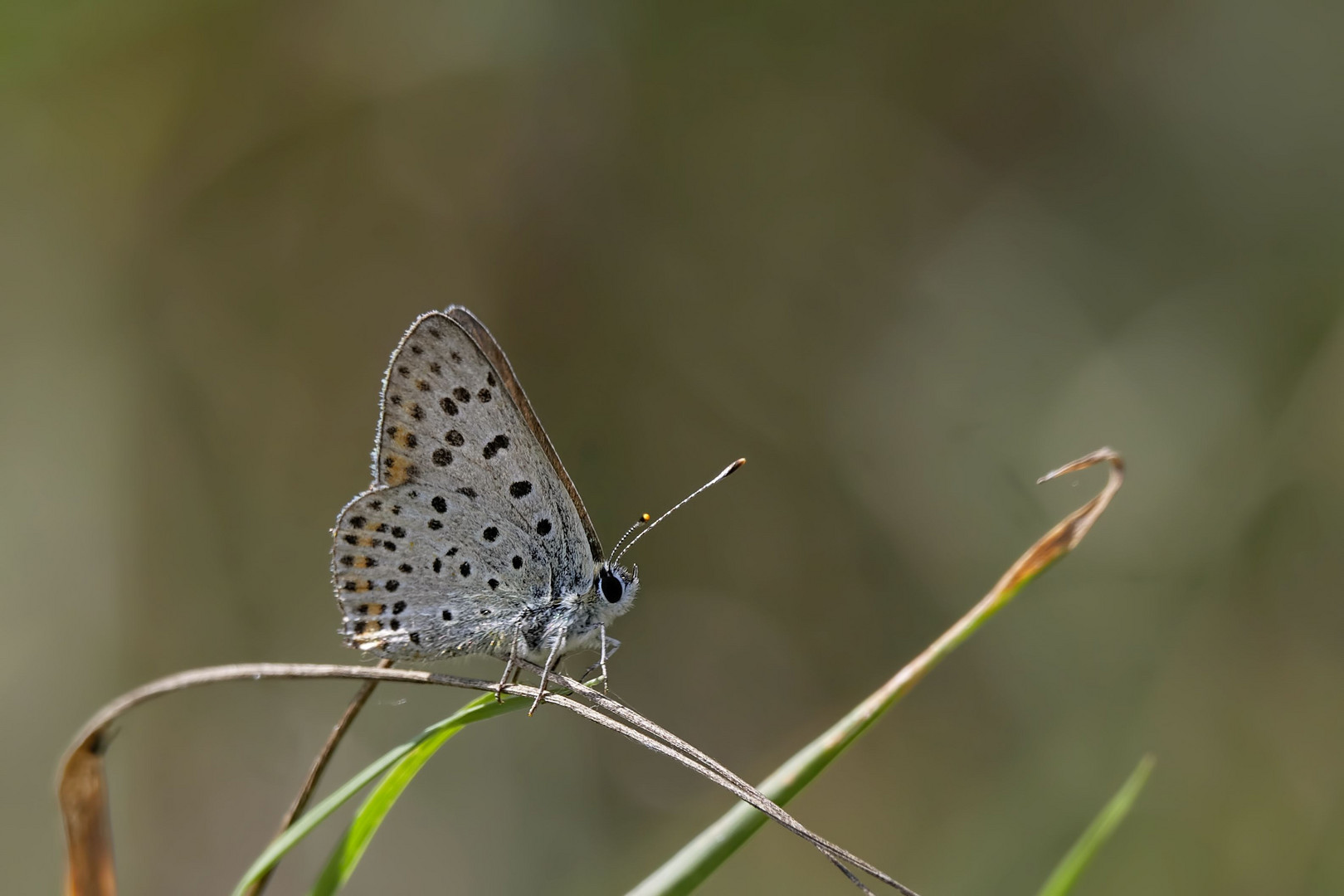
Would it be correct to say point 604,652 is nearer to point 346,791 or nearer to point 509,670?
point 509,670

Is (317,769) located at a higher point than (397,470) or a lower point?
lower

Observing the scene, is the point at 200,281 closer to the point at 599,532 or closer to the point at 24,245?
the point at 24,245

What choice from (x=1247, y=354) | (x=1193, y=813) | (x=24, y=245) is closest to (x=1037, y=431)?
(x=1247, y=354)

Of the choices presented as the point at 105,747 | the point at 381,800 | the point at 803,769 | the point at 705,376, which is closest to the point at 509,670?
the point at 381,800

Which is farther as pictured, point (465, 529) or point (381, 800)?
point (465, 529)

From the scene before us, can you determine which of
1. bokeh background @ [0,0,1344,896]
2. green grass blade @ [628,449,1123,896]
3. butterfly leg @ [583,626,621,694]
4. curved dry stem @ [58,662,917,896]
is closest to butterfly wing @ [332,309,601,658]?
butterfly leg @ [583,626,621,694]

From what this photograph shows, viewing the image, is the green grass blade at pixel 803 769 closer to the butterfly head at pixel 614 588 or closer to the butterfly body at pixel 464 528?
the butterfly body at pixel 464 528

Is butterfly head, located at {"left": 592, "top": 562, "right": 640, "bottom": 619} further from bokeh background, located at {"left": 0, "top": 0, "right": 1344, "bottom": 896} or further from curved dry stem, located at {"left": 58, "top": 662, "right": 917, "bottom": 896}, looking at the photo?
bokeh background, located at {"left": 0, "top": 0, "right": 1344, "bottom": 896}

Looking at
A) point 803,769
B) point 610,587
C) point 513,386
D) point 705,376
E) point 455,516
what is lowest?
point 803,769
